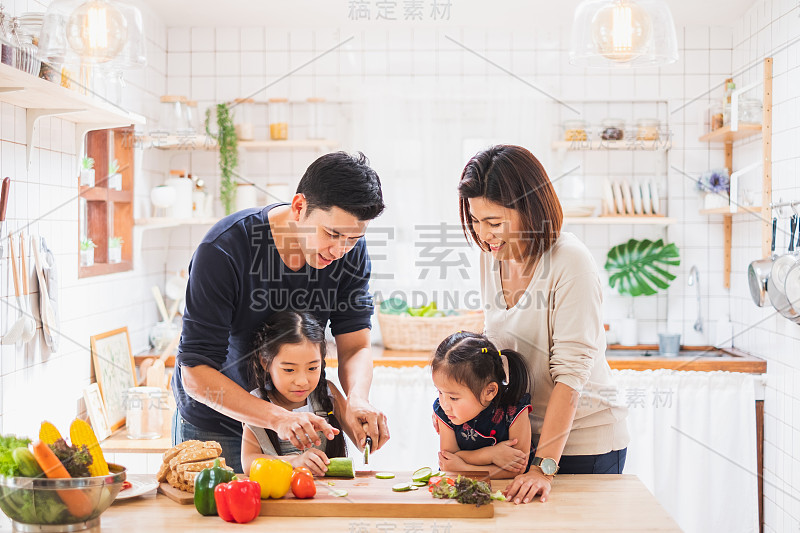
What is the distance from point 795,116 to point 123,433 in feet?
10.0

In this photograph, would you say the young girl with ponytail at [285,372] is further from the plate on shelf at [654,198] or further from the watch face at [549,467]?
the plate on shelf at [654,198]

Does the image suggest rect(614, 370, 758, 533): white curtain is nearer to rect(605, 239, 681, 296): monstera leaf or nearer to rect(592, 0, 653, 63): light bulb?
rect(605, 239, 681, 296): monstera leaf

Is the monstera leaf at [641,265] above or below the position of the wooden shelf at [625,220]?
below

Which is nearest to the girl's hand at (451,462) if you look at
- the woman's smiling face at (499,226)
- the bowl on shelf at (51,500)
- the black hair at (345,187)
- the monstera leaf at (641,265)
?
the woman's smiling face at (499,226)

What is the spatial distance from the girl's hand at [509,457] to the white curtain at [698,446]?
167cm

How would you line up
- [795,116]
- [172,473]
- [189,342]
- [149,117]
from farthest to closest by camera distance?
1. [149,117]
2. [795,116]
3. [189,342]
4. [172,473]

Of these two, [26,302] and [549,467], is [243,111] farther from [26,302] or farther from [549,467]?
[549,467]

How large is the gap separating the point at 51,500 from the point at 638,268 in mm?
3088

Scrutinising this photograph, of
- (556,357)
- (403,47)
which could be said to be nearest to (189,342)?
(556,357)

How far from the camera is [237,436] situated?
1949mm

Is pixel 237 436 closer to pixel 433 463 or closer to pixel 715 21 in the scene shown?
pixel 433 463

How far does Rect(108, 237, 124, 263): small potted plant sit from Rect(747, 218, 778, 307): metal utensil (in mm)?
2757

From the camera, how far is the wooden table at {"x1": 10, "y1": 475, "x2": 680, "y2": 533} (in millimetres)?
1433

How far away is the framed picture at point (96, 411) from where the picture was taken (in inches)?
114
